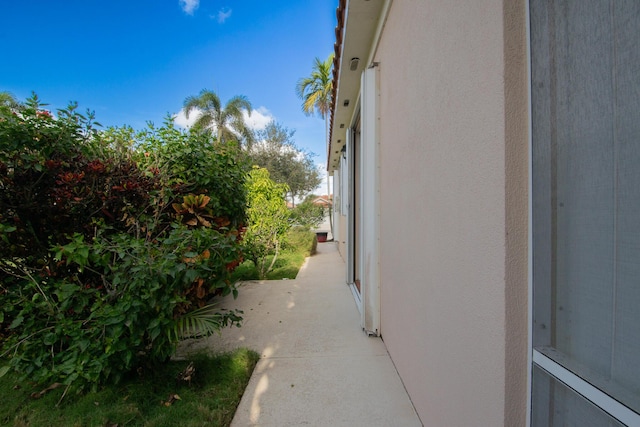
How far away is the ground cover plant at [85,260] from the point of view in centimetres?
199

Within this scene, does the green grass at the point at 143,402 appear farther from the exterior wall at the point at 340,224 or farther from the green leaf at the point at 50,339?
the exterior wall at the point at 340,224

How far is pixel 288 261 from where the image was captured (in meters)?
8.33

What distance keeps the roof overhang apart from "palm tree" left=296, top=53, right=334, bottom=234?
1388cm

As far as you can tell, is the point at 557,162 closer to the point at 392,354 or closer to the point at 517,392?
the point at 517,392

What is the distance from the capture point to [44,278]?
232 centimetres

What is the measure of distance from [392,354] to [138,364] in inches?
89.0

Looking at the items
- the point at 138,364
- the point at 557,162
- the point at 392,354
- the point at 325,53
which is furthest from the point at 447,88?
the point at 325,53

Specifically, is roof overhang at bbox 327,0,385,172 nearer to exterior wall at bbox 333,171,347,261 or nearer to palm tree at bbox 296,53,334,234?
exterior wall at bbox 333,171,347,261

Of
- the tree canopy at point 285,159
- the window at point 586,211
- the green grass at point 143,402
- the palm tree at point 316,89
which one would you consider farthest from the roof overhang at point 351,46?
the tree canopy at point 285,159

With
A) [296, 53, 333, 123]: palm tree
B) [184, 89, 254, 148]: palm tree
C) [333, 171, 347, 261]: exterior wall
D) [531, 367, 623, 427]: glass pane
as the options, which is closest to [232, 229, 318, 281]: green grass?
[333, 171, 347, 261]: exterior wall

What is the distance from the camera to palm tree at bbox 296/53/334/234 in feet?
60.2

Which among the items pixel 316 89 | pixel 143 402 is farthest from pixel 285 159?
pixel 143 402

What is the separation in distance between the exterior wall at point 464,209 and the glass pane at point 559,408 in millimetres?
58

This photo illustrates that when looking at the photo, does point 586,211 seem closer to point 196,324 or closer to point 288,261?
point 196,324
